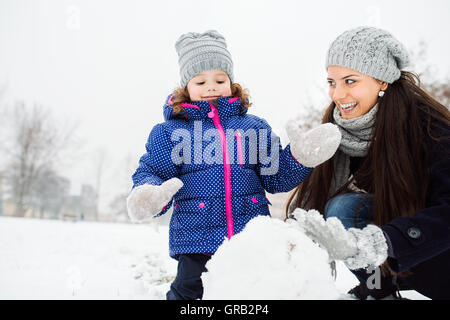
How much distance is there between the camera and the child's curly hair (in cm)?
202

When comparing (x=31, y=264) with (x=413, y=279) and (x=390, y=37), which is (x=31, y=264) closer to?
(x=413, y=279)

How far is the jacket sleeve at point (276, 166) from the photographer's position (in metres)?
1.74

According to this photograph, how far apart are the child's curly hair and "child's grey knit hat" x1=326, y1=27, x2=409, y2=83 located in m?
0.58

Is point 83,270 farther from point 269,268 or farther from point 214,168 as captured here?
point 269,268

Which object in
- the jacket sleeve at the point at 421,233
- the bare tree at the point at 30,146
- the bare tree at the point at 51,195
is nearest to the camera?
the jacket sleeve at the point at 421,233

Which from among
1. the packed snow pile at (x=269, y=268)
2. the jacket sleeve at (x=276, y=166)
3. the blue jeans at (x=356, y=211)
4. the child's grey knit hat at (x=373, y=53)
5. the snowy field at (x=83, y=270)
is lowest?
the snowy field at (x=83, y=270)

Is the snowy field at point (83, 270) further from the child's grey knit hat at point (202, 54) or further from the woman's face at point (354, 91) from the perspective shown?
the child's grey knit hat at point (202, 54)

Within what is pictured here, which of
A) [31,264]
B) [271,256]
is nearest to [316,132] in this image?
[271,256]

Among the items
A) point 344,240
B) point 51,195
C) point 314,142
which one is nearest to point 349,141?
point 314,142

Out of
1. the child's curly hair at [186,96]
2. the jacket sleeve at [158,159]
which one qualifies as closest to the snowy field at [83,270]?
the jacket sleeve at [158,159]

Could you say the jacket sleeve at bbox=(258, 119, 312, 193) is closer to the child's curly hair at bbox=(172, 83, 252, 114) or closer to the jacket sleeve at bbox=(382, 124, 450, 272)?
the child's curly hair at bbox=(172, 83, 252, 114)

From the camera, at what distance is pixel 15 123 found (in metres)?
19.3

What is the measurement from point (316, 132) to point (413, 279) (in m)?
0.88

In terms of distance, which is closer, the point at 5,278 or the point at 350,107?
the point at 350,107
